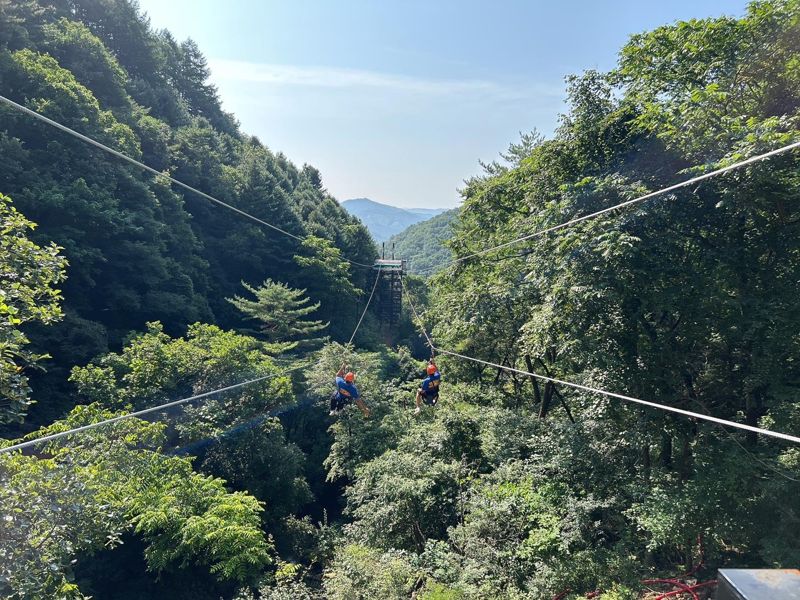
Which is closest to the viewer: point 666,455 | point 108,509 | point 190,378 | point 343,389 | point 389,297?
point 108,509

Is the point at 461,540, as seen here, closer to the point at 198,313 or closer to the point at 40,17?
the point at 198,313

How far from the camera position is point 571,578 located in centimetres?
623

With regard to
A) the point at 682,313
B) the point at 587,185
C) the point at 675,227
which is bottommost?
the point at 682,313

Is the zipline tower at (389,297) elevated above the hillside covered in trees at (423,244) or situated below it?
below

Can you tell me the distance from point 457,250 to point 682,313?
380 inches

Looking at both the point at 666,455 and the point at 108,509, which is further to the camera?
the point at 666,455

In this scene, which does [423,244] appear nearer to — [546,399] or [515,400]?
[515,400]

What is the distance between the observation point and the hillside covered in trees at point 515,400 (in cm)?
596

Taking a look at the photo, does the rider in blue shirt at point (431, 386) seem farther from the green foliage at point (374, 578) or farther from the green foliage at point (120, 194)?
the green foliage at point (120, 194)

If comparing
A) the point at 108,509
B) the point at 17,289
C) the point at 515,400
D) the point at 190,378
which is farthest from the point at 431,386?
the point at 190,378

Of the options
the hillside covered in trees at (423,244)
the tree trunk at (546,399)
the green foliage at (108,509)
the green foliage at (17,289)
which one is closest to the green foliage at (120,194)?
the green foliage at (108,509)

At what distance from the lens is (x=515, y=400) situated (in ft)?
48.4

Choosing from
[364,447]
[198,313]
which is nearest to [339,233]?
[198,313]

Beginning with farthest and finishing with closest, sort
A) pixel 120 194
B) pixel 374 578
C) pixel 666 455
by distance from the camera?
pixel 120 194, pixel 666 455, pixel 374 578
